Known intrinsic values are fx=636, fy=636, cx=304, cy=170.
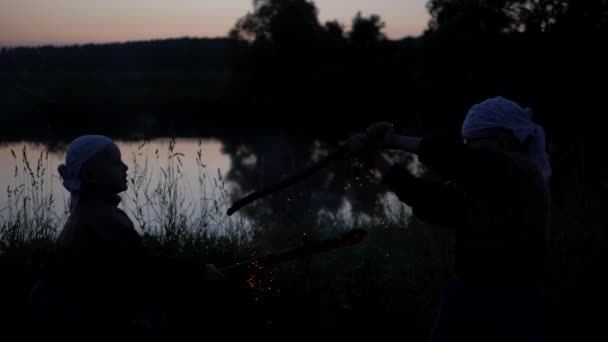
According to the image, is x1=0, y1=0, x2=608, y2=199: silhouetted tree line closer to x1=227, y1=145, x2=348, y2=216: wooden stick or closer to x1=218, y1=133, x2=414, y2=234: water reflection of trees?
x1=218, y1=133, x2=414, y2=234: water reflection of trees

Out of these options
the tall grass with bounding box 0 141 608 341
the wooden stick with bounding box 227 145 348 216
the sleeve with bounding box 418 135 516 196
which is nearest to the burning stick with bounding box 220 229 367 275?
the wooden stick with bounding box 227 145 348 216

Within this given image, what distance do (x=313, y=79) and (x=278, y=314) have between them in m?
36.9

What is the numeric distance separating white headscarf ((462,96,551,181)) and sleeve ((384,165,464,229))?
13.5 inches

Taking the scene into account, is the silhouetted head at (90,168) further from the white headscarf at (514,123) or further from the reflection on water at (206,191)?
the white headscarf at (514,123)

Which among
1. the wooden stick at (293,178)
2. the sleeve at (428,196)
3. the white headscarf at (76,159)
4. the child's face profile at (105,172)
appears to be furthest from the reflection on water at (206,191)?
the white headscarf at (76,159)

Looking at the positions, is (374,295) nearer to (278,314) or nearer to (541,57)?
(278,314)

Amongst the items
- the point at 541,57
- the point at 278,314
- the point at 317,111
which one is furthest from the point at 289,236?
the point at 317,111

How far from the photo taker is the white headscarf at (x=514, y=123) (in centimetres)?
305

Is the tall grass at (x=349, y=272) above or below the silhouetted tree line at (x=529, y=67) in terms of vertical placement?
below

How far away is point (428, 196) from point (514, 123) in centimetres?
54

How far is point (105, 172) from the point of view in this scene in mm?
3035

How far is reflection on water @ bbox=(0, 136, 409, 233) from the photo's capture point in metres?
6.64

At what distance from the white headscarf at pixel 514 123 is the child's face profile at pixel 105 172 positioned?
1.75 meters

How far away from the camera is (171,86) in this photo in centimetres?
4109
